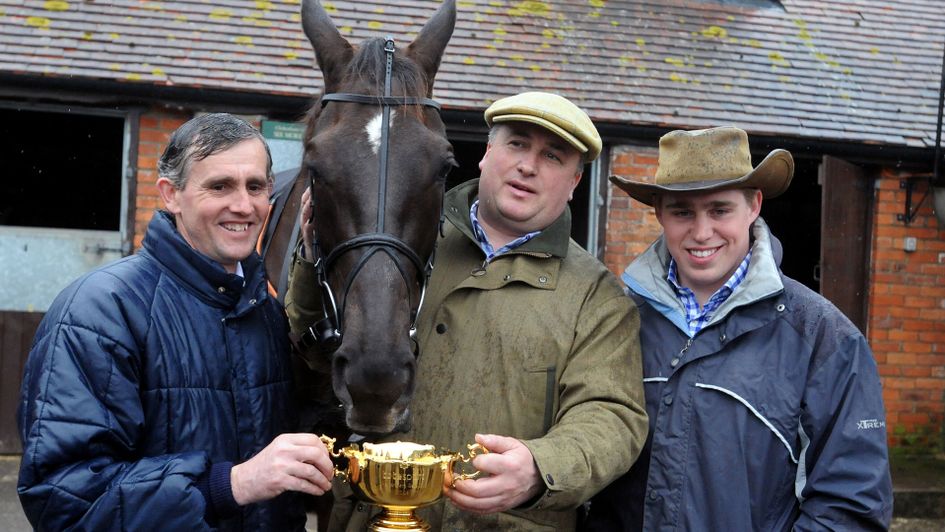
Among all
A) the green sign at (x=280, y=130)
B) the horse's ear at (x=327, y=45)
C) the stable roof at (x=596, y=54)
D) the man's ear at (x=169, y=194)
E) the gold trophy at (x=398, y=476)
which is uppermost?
the stable roof at (x=596, y=54)

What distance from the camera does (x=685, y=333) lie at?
2.65 meters

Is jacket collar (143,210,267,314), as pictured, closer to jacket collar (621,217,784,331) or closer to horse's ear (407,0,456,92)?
horse's ear (407,0,456,92)

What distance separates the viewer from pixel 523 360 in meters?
2.52

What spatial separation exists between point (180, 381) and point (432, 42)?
1466 mm

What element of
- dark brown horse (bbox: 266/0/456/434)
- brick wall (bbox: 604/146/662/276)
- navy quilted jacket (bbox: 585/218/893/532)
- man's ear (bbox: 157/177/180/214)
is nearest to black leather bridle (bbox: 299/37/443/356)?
dark brown horse (bbox: 266/0/456/434)

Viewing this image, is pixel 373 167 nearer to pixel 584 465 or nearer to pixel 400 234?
pixel 400 234

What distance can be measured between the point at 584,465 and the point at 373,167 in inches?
37.3

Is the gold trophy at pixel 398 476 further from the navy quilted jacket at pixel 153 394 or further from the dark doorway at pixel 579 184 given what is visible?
the dark doorway at pixel 579 184

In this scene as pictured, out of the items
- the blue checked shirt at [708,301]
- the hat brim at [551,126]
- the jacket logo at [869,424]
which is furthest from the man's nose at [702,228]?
the jacket logo at [869,424]

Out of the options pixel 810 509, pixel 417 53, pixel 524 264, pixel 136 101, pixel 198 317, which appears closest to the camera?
pixel 198 317

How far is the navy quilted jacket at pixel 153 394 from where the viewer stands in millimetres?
1949

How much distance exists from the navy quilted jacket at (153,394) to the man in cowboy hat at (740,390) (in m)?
1.03

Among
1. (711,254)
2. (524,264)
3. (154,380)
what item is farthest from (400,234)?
(711,254)

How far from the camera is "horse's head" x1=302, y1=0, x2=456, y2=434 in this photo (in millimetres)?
2260
